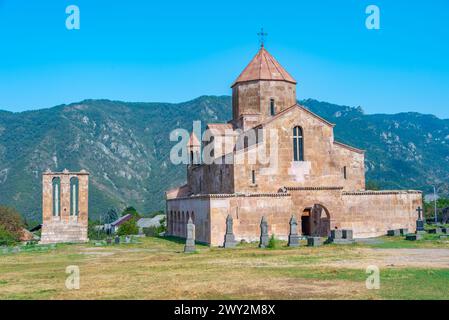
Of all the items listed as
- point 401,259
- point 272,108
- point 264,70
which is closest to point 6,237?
point 272,108

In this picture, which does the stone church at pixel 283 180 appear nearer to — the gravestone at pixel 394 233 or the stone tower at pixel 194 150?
the gravestone at pixel 394 233

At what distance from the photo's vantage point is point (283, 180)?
31766mm

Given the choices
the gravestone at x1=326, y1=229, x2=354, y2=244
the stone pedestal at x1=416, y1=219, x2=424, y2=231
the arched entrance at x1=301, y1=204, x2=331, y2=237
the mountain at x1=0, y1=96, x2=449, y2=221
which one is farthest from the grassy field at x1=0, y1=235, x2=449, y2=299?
the mountain at x1=0, y1=96, x2=449, y2=221

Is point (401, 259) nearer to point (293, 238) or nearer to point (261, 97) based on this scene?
point (293, 238)

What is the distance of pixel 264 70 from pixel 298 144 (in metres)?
5.82

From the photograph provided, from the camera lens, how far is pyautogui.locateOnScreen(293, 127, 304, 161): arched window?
32438 mm

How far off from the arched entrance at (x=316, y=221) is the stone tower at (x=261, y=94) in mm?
6607

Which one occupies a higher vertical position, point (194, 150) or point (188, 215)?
point (194, 150)

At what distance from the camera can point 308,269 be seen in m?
16.2

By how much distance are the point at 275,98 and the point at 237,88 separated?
261cm

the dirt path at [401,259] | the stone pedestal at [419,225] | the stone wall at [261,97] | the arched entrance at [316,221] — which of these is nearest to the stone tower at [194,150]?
the stone wall at [261,97]

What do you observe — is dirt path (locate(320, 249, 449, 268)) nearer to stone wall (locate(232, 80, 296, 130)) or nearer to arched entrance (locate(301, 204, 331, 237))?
arched entrance (locate(301, 204, 331, 237))

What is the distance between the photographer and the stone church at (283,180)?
29.4m
